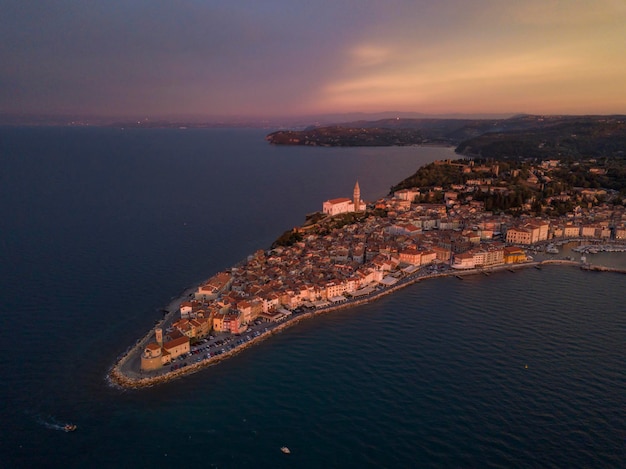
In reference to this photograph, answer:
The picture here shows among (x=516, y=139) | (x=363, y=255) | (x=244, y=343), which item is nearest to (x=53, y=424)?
(x=244, y=343)

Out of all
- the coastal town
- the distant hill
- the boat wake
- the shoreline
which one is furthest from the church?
the distant hill

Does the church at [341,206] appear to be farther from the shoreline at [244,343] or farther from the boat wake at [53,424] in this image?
the boat wake at [53,424]

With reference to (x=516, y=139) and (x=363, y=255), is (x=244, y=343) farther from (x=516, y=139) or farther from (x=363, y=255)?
(x=516, y=139)

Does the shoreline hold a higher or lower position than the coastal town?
lower

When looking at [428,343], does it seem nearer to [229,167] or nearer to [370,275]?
[370,275]

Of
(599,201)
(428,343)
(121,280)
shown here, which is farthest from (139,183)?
(599,201)

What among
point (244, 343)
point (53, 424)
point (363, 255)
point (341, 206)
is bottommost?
point (53, 424)

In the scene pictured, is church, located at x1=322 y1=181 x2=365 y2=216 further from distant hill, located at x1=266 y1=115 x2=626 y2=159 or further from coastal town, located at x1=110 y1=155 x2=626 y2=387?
distant hill, located at x1=266 y1=115 x2=626 y2=159
